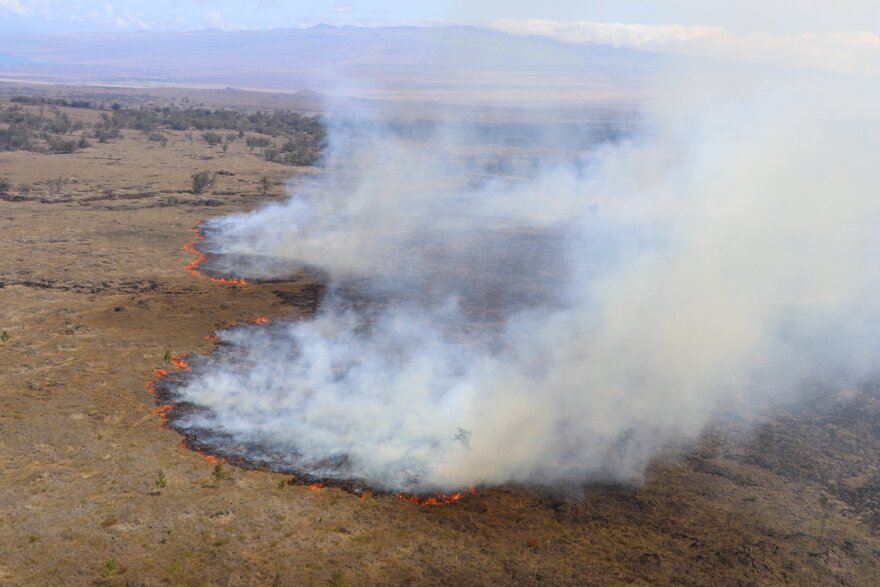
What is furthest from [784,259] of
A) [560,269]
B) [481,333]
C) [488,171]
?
[488,171]

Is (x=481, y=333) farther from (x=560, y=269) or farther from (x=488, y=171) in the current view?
(x=488, y=171)

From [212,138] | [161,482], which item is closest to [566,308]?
[161,482]

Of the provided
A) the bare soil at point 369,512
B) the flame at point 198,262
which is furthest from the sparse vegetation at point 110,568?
the flame at point 198,262

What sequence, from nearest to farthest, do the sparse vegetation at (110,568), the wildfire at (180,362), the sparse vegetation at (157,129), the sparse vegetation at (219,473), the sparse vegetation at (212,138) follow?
1. the sparse vegetation at (110,568)
2. the sparse vegetation at (219,473)
3. the wildfire at (180,362)
4. the sparse vegetation at (157,129)
5. the sparse vegetation at (212,138)

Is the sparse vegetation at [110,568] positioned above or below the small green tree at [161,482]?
below

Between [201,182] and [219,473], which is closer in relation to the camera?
[219,473]

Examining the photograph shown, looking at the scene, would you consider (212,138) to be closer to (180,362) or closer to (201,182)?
(201,182)

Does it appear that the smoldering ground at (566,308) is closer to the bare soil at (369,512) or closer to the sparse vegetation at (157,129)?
the bare soil at (369,512)

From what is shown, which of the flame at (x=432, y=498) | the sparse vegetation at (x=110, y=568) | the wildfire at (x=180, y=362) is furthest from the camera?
the wildfire at (x=180, y=362)
